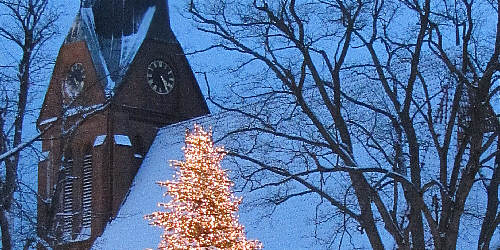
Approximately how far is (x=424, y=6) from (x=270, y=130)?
308 cm

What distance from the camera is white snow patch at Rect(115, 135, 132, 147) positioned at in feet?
103

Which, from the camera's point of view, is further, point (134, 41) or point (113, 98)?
point (134, 41)

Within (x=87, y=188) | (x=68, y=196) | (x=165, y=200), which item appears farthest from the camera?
(x=68, y=196)

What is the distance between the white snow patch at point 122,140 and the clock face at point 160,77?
2056mm

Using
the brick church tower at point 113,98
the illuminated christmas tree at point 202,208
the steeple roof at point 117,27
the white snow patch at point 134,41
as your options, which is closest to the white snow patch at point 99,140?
the brick church tower at point 113,98

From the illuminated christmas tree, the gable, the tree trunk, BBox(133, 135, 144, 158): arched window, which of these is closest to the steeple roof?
the gable

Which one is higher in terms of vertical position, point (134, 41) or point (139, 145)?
point (134, 41)

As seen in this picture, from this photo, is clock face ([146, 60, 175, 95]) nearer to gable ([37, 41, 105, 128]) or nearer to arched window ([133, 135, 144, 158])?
arched window ([133, 135, 144, 158])

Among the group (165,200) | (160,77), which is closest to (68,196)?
(165,200)

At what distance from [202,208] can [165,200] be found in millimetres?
10753

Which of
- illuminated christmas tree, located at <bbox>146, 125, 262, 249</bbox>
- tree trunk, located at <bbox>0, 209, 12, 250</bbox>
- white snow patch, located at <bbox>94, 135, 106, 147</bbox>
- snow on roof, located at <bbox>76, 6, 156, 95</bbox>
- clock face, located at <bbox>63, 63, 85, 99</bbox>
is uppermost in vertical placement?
snow on roof, located at <bbox>76, 6, 156, 95</bbox>

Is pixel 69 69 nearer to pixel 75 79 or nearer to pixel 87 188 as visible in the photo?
pixel 75 79

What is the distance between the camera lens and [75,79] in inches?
1264

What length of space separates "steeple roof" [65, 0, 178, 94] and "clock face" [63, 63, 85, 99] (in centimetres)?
73
